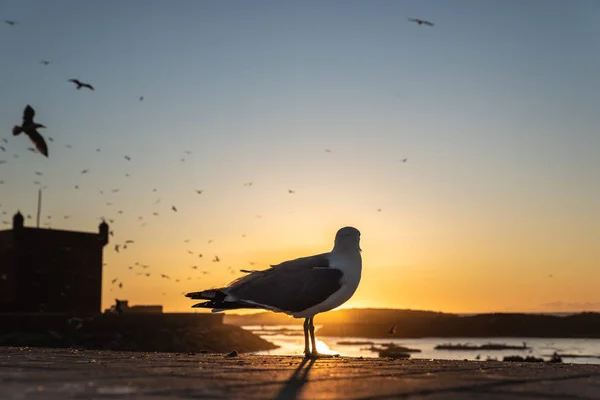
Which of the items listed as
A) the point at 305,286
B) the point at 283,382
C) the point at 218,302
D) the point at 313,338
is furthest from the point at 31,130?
Answer: the point at 283,382

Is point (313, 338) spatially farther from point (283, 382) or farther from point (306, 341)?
point (283, 382)

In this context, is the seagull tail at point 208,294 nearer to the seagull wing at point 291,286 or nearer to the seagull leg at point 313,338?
the seagull wing at point 291,286

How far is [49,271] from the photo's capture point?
200 ft

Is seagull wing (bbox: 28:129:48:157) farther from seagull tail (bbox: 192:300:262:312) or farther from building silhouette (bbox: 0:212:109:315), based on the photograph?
building silhouette (bbox: 0:212:109:315)

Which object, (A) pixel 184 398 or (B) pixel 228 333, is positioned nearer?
(A) pixel 184 398

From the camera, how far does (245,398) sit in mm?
4031

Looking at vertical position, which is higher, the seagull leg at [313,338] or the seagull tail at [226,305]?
the seagull tail at [226,305]

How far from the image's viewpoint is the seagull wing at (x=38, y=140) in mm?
14938

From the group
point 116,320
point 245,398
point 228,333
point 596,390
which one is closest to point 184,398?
point 245,398

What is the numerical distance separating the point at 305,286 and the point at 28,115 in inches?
384

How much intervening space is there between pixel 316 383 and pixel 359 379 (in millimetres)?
428

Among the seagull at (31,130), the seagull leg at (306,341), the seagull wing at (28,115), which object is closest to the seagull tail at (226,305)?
the seagull leg at (306,341)

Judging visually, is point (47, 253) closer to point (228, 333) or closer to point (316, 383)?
point (228, 333)

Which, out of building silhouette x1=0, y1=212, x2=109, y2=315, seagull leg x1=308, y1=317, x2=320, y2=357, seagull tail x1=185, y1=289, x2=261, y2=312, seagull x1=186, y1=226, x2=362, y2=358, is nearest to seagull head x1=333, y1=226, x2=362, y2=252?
seagull x1=186, y1=226, x2=362, y2=358
